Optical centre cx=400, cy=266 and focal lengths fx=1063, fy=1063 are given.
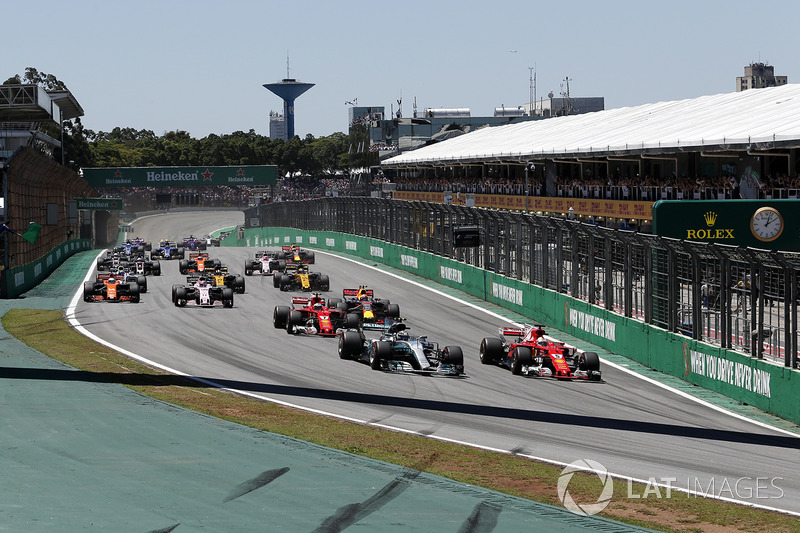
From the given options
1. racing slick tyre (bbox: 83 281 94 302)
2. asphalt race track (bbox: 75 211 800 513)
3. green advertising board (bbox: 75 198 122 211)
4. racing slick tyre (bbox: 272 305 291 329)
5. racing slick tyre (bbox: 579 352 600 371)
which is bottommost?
asphalt race track (bbox: 75 211 800 513)

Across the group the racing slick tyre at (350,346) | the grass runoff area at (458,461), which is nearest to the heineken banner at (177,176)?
the racing slick tyre at (350,346)

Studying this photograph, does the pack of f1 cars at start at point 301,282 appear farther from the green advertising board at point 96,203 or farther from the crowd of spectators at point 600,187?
the green advertising board at point 96,203

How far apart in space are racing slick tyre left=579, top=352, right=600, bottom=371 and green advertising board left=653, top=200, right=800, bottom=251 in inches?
227

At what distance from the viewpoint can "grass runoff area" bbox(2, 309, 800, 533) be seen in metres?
10.6

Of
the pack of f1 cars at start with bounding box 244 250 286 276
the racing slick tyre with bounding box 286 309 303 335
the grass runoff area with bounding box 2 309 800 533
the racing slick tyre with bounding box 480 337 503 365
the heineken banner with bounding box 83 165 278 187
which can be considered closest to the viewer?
the grass runoff area with bounding box 2 309 800 533

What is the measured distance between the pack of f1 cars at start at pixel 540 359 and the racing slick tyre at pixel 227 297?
1146 cm

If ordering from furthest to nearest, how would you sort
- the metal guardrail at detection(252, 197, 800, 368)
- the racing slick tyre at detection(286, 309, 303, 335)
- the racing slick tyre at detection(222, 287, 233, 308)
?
the racing slick tyre at detection(222, 287, 233, 308) < the racing slick tyre at detection(286, 309, 303, 335) < the metal guardrail at detection(252, 197, 800, 368)

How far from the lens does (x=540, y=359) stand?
2078cm

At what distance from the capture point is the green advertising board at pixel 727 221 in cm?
2497

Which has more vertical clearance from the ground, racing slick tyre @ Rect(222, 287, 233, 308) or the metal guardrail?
the metal guardrail

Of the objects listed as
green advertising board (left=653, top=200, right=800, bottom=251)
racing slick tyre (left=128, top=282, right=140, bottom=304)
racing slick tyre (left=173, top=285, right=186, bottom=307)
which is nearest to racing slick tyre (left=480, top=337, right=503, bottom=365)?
green advertising board (left=653, top=200, right=800, bottom=251)

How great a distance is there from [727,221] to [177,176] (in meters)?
78.2

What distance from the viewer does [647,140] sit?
153ft

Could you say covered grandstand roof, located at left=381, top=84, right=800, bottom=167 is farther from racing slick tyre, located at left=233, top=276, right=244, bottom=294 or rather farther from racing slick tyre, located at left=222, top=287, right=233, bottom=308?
racing slick tyre, located at left=222, top=287, right=233, bottom=308
